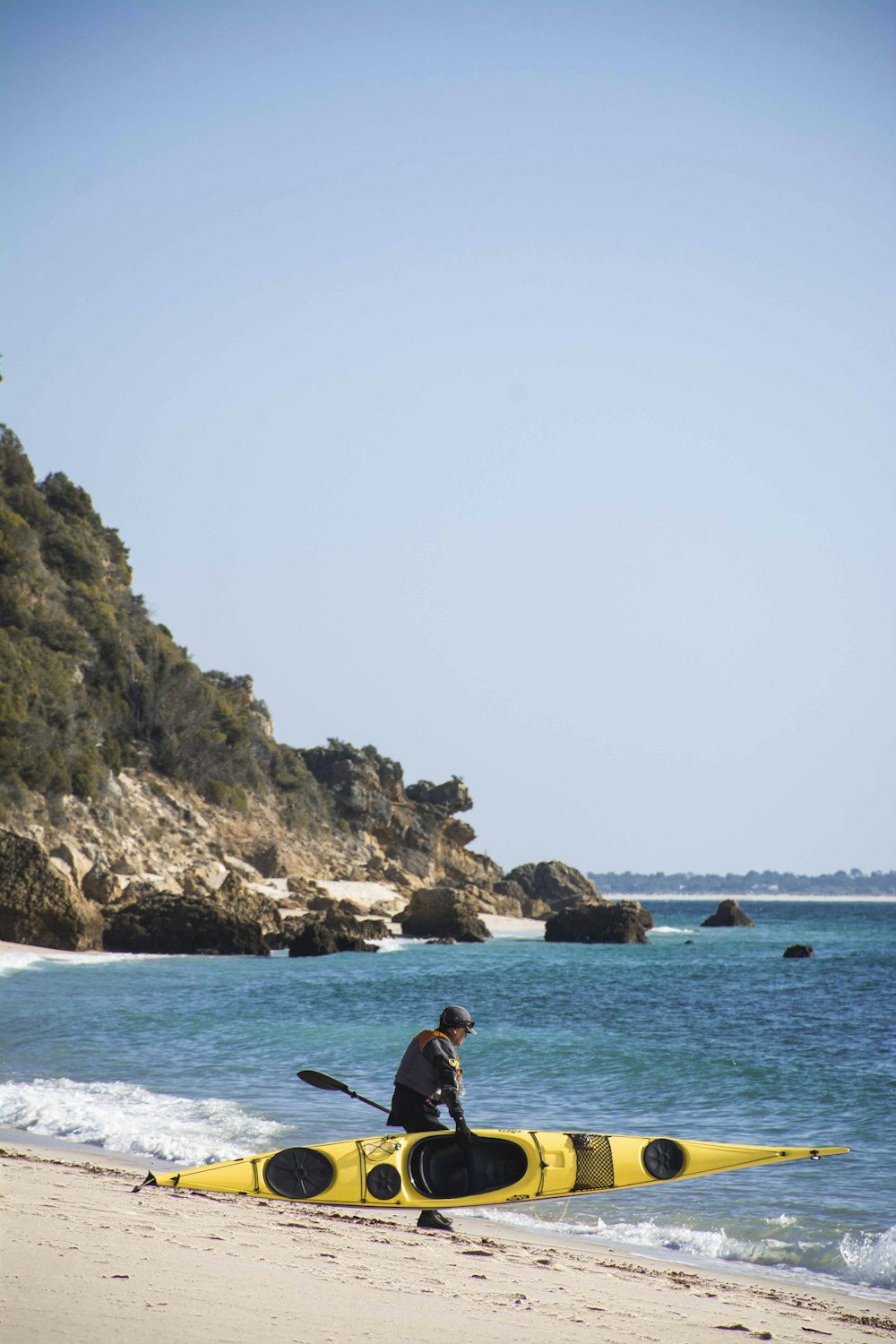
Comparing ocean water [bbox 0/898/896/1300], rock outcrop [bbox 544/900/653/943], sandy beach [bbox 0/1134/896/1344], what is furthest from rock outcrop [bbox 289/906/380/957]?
sandy beach [bbox 0/1134/896/1344]

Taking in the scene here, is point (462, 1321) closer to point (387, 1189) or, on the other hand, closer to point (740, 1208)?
point (387, 1189)

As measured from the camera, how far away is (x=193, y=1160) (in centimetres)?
1050

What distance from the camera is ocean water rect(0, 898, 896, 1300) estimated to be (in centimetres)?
935

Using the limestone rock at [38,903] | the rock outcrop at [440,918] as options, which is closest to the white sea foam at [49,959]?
the limestone rock at [38,903]

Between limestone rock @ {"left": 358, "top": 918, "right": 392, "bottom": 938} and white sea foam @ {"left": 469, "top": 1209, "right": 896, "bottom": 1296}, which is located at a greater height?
white sea foam @ {"left": 469, "top": 1209, "right": 896, "bottom": 1296}

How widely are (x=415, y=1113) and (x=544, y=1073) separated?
7.81 metres

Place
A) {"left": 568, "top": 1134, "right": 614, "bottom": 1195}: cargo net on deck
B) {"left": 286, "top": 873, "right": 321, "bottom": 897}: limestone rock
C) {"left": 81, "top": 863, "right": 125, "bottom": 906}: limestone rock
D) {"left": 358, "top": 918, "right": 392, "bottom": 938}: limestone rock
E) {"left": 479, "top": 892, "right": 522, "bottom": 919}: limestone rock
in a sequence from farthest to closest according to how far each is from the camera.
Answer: {"left": 479, "top": 892, "right": 522, "bottom": 919}: limestone rock, {"left": 286, "top": 873, "right": 321, "bottom": 897}: limestone rock, {"left": 358, "top": 918, "right": 392, "bottom": 938}: limestone rock, {"left": 81, "top": 863, "right": 125, "bottom": 906}: limestone rock, {"left": 568, "top": 1134, "right": 614, "bottom": 1195}: cargo net on deck

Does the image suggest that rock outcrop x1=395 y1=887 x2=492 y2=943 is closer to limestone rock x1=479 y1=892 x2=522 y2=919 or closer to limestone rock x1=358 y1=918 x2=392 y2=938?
limestone rock x1=358 y1=918 x2=392 y2=938

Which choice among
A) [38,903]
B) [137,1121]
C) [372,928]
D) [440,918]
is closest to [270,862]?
[440,918]

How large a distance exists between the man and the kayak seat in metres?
0.14

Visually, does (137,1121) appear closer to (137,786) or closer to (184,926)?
(184,926)

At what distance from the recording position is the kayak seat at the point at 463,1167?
28.2ft

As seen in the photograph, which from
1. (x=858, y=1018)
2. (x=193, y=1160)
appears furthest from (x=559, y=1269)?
(x=858, y=1018)

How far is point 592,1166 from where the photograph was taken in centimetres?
875
